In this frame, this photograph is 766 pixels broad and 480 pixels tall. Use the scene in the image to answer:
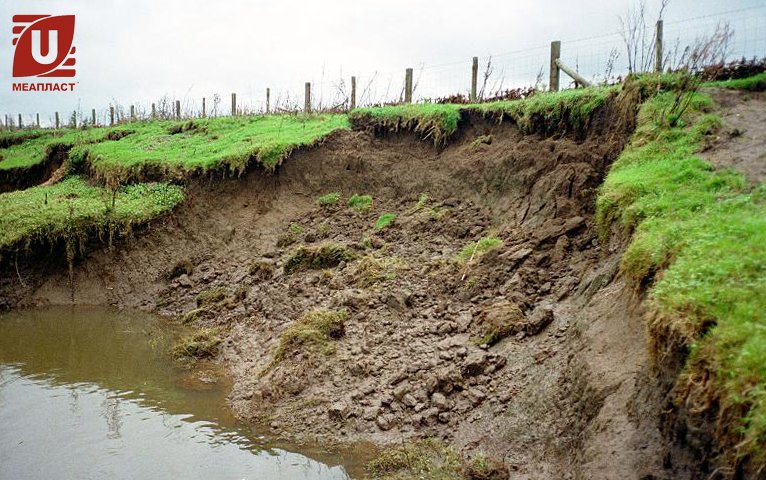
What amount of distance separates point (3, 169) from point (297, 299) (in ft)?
59.6

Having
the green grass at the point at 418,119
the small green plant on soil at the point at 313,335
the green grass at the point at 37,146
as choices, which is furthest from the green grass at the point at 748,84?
the green grass at the point at 37,146

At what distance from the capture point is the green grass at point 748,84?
986 centimetres

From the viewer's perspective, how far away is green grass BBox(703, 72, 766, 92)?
9.86m

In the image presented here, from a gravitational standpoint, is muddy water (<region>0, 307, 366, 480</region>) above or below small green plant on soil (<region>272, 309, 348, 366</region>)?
below

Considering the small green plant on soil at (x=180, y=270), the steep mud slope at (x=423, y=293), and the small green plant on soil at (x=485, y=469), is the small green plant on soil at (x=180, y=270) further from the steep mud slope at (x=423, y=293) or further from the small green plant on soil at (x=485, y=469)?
the small green plant on soil at (x=485, y=469)

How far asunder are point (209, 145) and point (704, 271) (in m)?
14.4

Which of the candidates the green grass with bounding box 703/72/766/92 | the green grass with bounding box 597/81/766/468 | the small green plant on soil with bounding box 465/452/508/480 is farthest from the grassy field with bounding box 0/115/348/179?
the small green plant on soil with bounding box 465/452/508/480

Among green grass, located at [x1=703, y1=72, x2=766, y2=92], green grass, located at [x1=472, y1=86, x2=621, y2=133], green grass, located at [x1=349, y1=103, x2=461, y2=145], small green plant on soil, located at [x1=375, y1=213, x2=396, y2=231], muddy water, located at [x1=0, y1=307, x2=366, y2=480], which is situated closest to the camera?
muddy water, located at [x1=0, y1=307, x2=366, y2=480]

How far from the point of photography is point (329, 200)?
1408 centimetres

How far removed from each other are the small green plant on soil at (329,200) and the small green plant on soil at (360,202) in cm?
40

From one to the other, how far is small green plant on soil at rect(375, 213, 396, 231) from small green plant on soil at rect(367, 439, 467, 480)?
6.59m

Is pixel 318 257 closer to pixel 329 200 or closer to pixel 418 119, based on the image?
pixel 329 200

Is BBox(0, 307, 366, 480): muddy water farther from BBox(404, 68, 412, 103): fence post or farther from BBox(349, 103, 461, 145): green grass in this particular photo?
BBox(404, 68, 412, 103): fence post

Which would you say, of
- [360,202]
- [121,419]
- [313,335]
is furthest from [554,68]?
[121,419]
